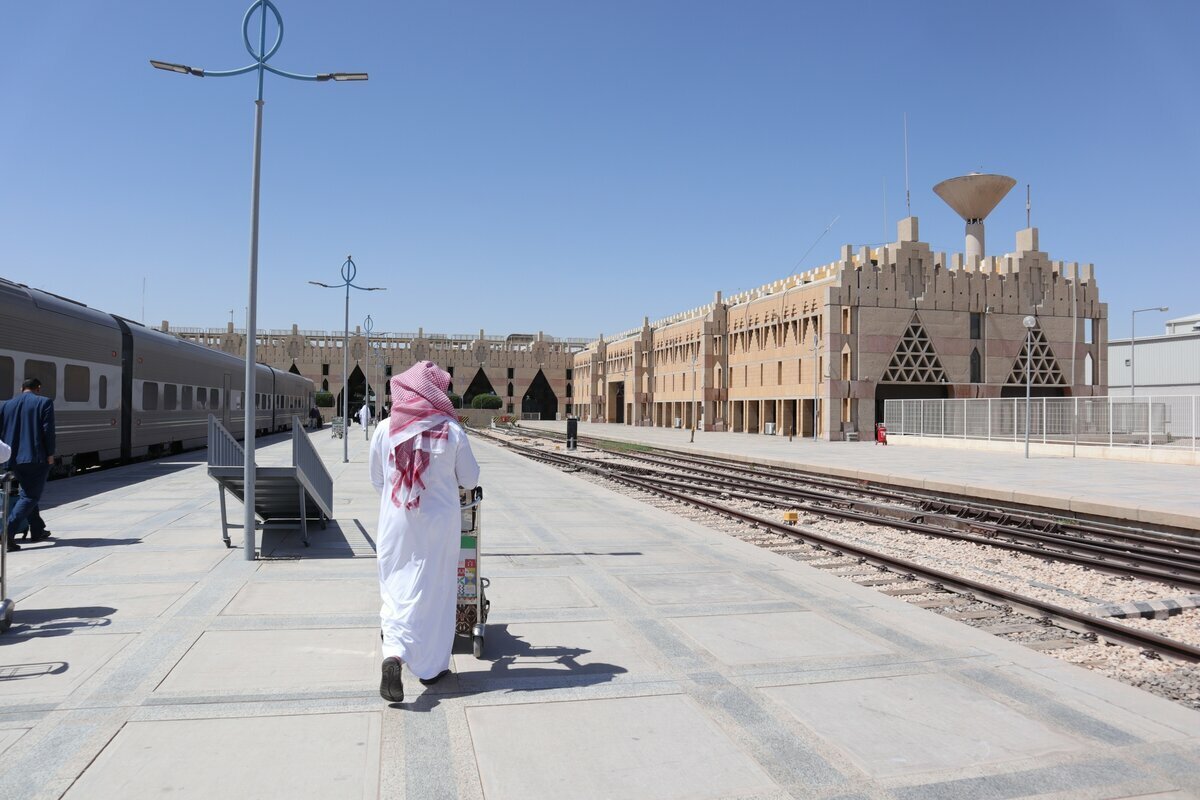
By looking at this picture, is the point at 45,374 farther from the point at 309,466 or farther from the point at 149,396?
the point at 309,466

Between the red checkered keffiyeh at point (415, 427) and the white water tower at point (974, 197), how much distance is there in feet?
177

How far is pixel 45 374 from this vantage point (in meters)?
15.6

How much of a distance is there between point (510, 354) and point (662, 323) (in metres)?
37.2

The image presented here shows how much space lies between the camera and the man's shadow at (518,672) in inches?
185

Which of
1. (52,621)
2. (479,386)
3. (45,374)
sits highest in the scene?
(479,386)

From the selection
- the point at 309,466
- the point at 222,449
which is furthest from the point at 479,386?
the point at 222,449

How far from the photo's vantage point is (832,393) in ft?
142

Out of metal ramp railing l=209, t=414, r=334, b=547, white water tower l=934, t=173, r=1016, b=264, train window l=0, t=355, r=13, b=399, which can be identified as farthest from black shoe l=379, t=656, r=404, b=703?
white water tower l=934, t=173, r=1016, b=264

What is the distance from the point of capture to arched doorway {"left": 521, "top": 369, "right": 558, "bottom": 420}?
342 feet

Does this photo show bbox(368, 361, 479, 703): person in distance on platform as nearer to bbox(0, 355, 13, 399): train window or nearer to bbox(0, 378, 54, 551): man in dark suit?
bbox(0, 378, 54, 551): man in dark suit

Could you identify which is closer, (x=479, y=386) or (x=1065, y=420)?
(x=1065, y=420)

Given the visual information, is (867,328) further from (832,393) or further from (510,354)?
(510,354)

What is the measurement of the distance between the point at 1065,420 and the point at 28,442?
30943mm

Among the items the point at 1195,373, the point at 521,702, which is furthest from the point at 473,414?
the point at 521,702
